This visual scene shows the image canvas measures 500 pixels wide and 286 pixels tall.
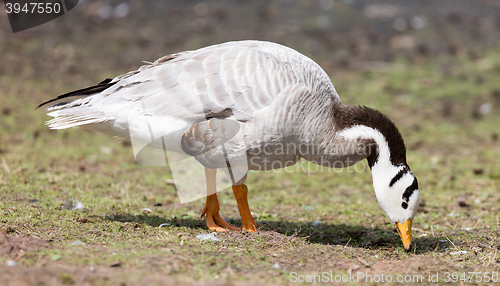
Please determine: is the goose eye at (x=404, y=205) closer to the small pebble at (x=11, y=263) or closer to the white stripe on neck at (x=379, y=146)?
the white stripe on neck at (x=379, y=146)

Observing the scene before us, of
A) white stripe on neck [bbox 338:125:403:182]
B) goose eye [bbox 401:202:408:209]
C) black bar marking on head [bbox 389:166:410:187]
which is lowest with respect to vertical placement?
goose eye [bbox 401:202:408:209]

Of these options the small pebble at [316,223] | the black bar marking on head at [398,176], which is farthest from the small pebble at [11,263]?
the black bar marking on head at [398,176]

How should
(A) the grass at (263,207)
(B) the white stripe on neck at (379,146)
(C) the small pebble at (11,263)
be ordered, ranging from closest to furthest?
(C) the small pebble at (11,263) < (A) the grass at (263,207) < (B) the white stripe on neck at (379,146)

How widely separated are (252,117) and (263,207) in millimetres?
2284

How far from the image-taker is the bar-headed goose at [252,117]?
4.62 metres

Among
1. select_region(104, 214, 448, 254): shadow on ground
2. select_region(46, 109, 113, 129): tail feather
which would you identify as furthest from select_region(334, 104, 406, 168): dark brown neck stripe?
select_region(46, 109, 113, 129): tail feather

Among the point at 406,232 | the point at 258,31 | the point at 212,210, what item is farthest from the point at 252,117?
the point at 258,31

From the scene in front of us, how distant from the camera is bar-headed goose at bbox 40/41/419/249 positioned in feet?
15.2

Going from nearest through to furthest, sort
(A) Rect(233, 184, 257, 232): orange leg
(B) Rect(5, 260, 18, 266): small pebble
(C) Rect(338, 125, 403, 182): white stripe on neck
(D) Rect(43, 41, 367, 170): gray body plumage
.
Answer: (B) Rect(5, 260, 18, 266): small pebble
(D) Rect(43, 41, 367, 170): gray body plumage
(C) Rect(338, 125, 403, 182): white stripe on neck
(A) Rect(233, 184, 257, 232): orange leg

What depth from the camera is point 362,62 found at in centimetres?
1232

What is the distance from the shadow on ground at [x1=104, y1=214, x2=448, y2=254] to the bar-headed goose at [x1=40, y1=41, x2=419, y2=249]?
44 centimetres

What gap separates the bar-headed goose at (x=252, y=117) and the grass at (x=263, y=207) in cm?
83

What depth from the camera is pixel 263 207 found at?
6504mm

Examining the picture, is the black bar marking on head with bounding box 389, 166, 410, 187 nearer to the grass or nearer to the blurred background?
the grass
